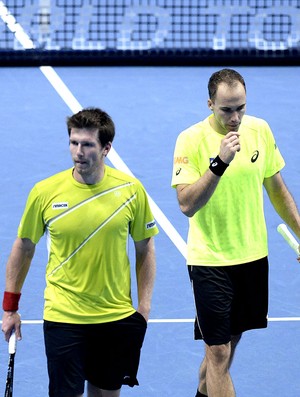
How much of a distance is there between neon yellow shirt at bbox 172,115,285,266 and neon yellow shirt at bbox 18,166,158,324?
671 millimetres

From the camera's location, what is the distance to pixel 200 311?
706 cm

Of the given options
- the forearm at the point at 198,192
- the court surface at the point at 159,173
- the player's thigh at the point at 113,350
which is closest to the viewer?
the player's thigh at the point at 113,350

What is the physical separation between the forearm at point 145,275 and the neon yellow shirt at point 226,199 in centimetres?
57

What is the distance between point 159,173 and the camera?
12.6 metres

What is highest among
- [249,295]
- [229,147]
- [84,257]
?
[229,147]

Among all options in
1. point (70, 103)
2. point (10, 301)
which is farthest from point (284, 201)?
point (70, 103)

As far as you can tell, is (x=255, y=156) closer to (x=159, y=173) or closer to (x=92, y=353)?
(x=92, y=353)

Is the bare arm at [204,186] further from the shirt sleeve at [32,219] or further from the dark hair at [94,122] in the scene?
the shirt sleeve at [32,219]

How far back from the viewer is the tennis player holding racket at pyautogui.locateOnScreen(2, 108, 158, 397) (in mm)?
6242

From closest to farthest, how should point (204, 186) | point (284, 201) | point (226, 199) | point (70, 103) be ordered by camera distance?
point (204, 186), point (226, 199), point (284, 201), point (70, 103)

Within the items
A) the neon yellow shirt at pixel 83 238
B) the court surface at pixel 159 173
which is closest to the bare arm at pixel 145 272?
the neon yellow shirt at pixel 83 238

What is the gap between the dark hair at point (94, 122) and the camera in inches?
245

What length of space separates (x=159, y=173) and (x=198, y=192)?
5.92 meters

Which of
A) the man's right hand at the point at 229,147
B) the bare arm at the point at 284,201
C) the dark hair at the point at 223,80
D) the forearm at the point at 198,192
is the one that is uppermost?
the dark hair at the point at 223,80
